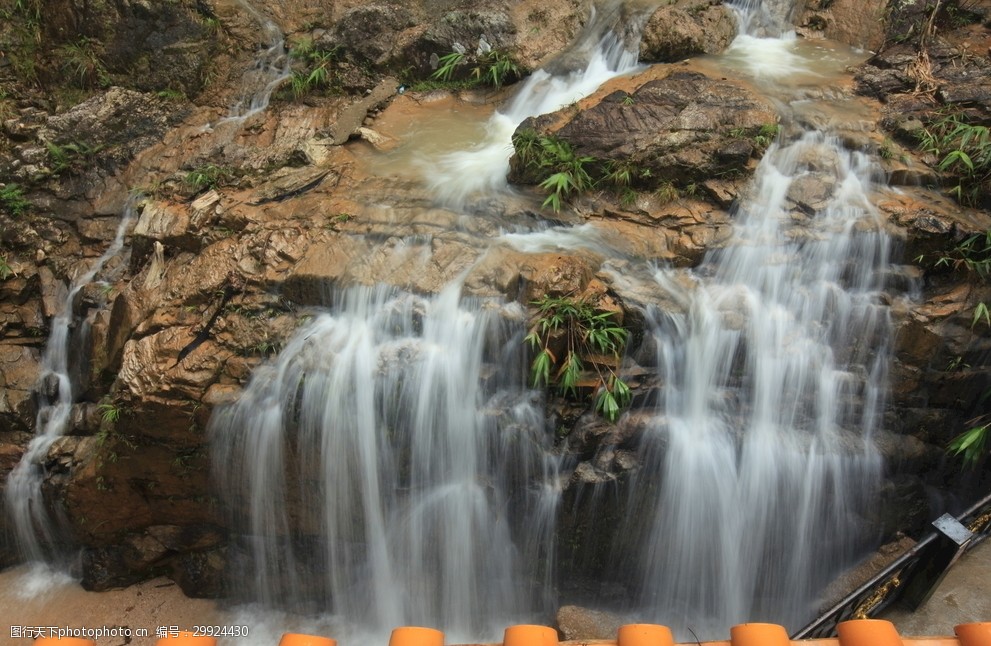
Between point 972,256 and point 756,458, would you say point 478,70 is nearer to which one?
point 972,256

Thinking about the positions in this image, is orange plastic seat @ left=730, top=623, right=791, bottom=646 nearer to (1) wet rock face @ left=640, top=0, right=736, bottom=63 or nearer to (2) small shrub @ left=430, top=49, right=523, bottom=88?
(1) wet rock face @ left=640, top=0, right=736, bottom=63

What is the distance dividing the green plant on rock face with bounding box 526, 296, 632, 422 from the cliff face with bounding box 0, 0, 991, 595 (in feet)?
0.66

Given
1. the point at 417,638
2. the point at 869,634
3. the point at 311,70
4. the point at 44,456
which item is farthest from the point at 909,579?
the point at 311,70

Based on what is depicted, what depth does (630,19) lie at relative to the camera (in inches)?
356

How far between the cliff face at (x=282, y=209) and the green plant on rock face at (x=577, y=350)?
202 millimetres

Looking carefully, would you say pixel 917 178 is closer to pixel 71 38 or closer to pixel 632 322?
pixel 632 322

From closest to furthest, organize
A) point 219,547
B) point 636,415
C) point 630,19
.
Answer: point 636,415
point 219,547
point 630,19

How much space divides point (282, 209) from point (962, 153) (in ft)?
21.7

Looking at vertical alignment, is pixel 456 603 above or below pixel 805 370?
below

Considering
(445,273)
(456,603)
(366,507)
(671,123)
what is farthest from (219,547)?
(671,123)

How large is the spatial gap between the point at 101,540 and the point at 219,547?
1263mm

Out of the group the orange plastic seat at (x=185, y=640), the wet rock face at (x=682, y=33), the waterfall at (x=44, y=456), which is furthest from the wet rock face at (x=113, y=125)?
the orange plastic seat at (x=185, y=640)

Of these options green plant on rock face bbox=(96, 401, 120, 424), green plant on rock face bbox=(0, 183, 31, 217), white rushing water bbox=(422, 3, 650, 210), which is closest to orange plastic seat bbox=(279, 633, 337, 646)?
green plant on rock face bbox=(96, 401, 120, 424)

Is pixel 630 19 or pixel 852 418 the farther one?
pixel 630 19
